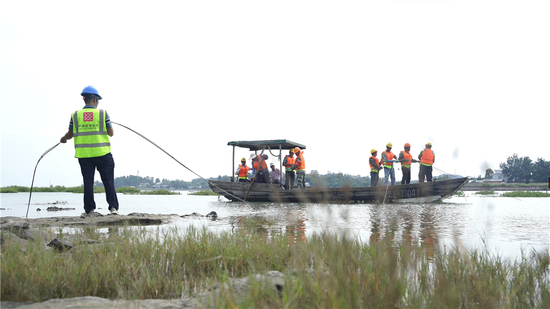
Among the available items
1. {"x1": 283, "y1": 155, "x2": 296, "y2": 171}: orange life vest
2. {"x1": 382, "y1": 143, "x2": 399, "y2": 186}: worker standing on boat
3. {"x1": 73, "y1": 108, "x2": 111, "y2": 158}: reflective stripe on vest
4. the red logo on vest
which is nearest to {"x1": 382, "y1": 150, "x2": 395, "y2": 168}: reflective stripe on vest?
{"x1": 382, "y1": 143, "x2": 399, "y2": 186}: worker standing on boat

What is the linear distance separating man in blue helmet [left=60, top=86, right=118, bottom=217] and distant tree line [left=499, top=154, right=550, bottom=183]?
71271mm

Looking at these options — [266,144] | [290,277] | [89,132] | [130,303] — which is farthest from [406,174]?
[130,303]

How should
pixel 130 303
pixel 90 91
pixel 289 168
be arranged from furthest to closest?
1. pixel 289 168
2. pixel 90 91
3. pixel 130 303

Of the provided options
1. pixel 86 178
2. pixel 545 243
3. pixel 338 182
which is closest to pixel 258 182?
pixel 86 178

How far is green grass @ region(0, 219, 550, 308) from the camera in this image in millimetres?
1740

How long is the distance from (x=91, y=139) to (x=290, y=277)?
5.86 metres

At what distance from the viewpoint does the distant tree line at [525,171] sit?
6444cm

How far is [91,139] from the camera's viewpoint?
6582 millimetres

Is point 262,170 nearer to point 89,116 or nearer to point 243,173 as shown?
Answer: point 243,173

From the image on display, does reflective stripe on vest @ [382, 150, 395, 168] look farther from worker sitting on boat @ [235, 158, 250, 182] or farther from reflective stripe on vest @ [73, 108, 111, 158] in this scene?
reflective stripe on vest @ [73, 108, 111, 158]

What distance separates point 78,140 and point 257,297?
240 inches

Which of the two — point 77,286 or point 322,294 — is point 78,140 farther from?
point 322,294

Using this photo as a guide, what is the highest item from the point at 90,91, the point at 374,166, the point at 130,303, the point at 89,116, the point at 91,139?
the point at 90,91

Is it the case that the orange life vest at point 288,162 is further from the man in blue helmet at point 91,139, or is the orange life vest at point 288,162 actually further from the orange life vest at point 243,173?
the man in blue helmet at point 91,139
